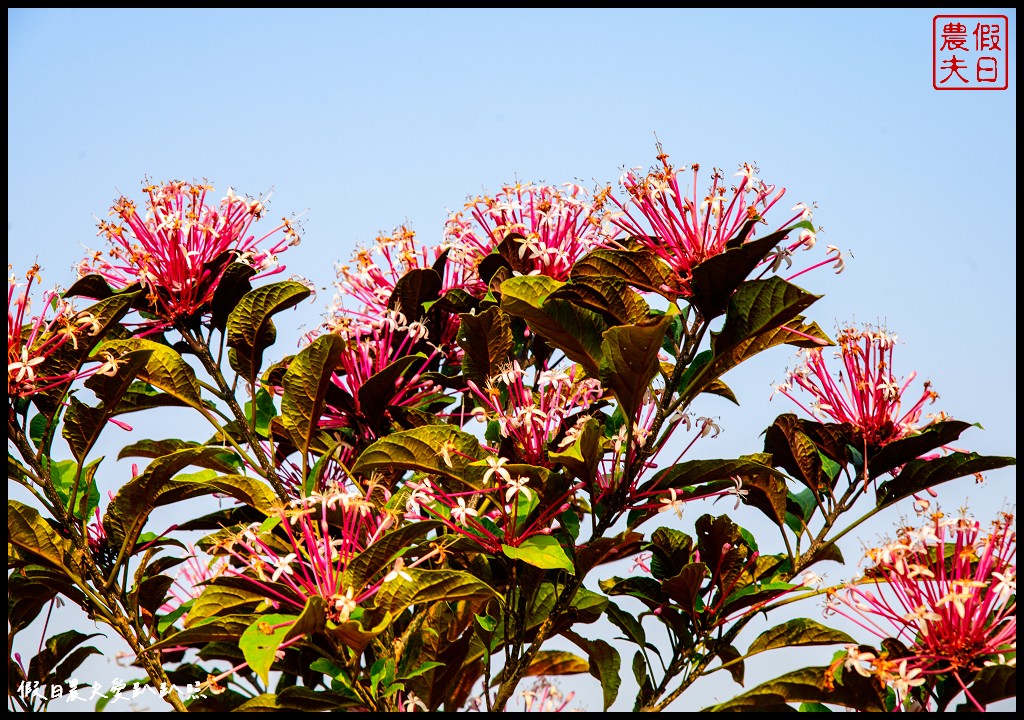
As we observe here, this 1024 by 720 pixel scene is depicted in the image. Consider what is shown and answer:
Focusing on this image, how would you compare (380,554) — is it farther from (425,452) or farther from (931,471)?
(931,471)

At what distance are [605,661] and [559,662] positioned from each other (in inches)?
29.0

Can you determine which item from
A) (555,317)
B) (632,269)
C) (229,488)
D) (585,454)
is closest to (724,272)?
(632,269)

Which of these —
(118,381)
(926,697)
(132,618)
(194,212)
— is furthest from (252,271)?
(926,697)

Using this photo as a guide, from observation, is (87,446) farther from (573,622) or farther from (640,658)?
(640,658)

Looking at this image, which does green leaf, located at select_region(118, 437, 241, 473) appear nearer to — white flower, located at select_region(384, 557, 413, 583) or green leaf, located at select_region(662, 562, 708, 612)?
white flower, located at select_region(384, 557, 413, 583)

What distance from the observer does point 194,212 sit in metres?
3.78

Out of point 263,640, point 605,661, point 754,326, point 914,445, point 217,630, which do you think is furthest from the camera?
point 605,661

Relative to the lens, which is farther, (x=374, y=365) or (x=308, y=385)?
(x=374, y=365)

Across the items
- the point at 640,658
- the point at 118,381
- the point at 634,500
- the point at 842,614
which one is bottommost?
the point at 640,658

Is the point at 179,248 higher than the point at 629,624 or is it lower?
higher

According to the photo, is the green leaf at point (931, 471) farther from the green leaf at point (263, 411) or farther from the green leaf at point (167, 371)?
the green leaf at point (167, 371)

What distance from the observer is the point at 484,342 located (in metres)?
3.56

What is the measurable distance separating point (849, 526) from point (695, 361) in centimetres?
80

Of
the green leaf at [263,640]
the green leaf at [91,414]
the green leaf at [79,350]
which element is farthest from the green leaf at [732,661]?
the green leaf at [79,350]
